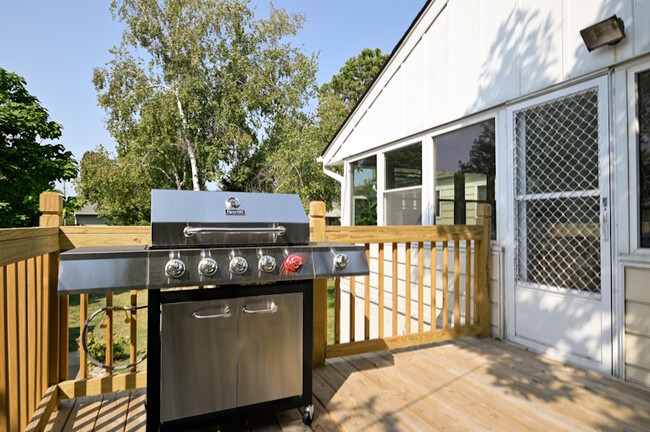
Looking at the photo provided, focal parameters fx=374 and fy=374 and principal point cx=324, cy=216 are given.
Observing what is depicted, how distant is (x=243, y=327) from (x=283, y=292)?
0.26m

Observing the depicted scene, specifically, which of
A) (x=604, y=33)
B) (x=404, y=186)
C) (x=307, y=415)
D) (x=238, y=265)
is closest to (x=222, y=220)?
(x=238, y=265)

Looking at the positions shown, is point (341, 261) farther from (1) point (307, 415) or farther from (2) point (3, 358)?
(2) point (3, 358)

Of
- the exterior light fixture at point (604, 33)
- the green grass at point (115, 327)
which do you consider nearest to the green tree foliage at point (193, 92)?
the green grass at point (115, 327)

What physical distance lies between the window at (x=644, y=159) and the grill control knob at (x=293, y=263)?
2.32 metres

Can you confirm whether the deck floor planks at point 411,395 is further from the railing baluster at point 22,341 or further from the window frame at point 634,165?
the railing baluster at point 22,341

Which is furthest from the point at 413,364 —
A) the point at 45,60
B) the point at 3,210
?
the point at 45,60

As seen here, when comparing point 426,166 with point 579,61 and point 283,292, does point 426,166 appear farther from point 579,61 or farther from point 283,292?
point 283,292

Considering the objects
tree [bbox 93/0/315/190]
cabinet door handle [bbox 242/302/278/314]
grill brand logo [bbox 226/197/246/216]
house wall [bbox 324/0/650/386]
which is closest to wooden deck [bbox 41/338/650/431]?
house wall [bbox 324/0/650/386]

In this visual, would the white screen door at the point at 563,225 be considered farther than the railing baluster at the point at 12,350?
Yes

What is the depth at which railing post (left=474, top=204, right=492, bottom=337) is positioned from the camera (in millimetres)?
3502

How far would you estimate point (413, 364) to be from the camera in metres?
2.89

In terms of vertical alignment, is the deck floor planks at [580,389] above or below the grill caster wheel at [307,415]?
below

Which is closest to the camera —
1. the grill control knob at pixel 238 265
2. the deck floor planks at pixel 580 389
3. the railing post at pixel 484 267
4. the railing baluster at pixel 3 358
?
the railing baluster at pixel 3 358

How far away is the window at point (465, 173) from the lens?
→ 3.76 metres
